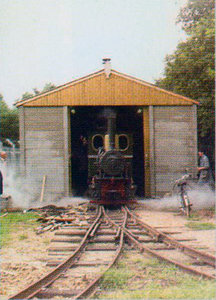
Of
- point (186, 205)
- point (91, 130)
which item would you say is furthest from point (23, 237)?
point (91, 130)

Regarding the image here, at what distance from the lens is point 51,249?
649 cm

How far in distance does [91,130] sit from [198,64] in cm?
595

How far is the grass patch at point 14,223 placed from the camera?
7965 mm

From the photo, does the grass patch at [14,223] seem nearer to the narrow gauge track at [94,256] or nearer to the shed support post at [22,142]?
the narrow gauge track at [94,256]

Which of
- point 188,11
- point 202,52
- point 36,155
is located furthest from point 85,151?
point 188,11

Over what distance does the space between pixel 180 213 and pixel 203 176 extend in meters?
2.60

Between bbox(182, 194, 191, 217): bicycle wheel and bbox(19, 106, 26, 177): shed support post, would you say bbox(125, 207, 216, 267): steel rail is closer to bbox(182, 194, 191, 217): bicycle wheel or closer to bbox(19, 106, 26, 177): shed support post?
bbox(182, 194, 191, 217): bicycle wheel

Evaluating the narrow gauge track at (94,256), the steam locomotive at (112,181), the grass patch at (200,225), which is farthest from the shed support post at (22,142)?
the grass patch at (200,225)

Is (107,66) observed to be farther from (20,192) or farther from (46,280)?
Answer: (46,280)

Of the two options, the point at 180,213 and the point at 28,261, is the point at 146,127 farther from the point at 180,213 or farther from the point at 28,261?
the point at 28,261

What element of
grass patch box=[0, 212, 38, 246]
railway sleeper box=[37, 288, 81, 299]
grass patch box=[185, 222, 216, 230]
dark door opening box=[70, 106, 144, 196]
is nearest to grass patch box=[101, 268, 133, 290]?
railway sleeper box=[37, 288, 81, 299]

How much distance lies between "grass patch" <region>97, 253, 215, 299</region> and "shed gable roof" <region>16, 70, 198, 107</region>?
423 inches

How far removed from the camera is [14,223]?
9.89m

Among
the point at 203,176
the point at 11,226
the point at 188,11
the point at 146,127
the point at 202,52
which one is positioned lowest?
the point at 11,226
